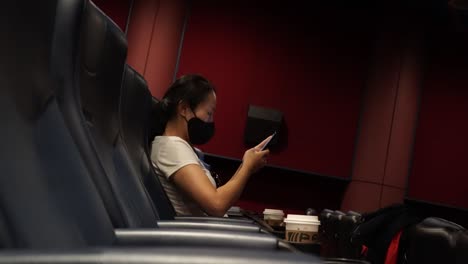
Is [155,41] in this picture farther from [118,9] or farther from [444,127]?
[444,127]

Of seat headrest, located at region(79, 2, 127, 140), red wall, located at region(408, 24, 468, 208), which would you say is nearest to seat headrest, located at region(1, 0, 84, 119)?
seat headrest, located at region(79, 2, 127, 140)

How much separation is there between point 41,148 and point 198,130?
145 centimetres

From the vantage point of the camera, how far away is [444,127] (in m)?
5.14

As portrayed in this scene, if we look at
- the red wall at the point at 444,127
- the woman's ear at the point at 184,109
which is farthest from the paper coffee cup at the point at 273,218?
the red wall at the point at 444,127

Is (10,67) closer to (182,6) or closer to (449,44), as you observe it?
(182,6)

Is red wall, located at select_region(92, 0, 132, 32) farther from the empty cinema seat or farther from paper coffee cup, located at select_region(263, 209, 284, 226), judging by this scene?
the empty cinema seat

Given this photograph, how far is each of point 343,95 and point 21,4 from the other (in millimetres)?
4455

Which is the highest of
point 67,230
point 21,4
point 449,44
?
point 449,44

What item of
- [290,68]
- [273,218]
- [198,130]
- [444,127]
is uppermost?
[290,68]

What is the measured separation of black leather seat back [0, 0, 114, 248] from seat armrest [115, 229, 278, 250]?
115mm

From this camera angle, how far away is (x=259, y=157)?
2203 millimetres

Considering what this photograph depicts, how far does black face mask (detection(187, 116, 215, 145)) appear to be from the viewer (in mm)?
2230

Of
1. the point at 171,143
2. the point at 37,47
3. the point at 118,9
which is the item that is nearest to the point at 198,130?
the point at 171,143

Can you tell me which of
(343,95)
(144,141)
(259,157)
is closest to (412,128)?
(343,95)
